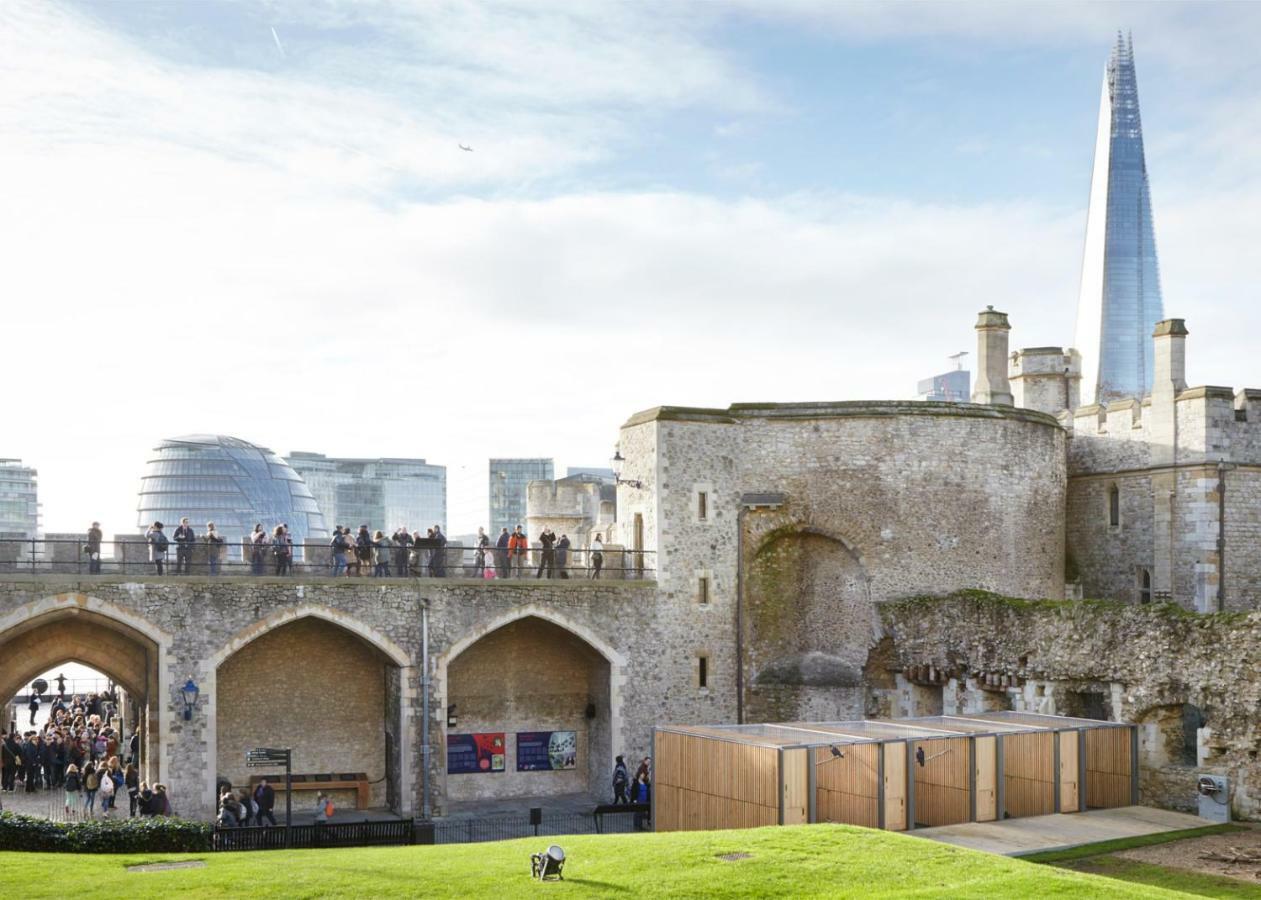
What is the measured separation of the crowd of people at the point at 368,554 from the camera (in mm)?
28641

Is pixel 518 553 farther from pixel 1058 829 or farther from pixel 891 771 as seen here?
pixel 1058 829

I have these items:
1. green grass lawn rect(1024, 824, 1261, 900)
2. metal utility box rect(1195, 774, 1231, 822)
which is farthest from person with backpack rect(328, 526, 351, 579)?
metal utility box rect(1195, 774, 1231, 822)

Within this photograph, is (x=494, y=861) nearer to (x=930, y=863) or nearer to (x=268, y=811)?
(x=930, y=863)

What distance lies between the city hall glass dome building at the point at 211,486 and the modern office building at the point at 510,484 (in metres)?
59.9

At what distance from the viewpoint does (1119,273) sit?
108938 millimetres

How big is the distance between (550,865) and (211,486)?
321 feet

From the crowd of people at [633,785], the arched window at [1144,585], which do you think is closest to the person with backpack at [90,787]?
the crowd of people at [633,785]

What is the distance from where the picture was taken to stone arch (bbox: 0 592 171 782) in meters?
27.7

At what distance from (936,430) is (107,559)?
62.6 ft

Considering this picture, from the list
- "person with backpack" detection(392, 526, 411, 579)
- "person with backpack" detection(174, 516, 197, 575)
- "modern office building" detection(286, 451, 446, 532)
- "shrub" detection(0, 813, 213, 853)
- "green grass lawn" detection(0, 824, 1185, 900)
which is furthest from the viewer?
"modern office building" detection(286, 451, 446, 532)

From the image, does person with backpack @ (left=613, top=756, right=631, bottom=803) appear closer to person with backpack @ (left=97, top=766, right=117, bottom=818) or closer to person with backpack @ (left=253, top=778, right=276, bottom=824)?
person with backpack @ (left=253, top=778, right=276, bottom=824)

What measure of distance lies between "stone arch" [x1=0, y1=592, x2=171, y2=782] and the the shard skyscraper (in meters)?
89.2

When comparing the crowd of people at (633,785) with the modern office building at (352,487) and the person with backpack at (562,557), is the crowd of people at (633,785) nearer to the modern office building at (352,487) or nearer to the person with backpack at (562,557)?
the person with backpack at (562,557)

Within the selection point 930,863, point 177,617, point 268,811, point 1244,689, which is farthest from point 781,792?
point 177,617
